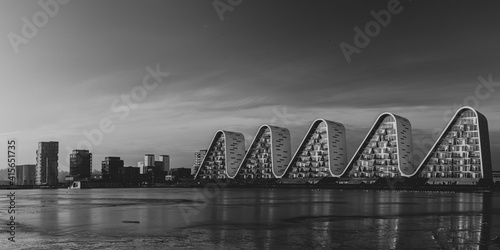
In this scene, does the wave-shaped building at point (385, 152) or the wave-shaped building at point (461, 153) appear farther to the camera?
the wave-shaped building at point (385, 152)

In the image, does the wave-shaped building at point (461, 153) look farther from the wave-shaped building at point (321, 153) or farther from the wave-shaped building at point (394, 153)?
the wave-shaped building at point (321, 153)

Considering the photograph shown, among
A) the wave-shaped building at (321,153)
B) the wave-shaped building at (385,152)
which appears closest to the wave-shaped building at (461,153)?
the wave-shaped building at (385,152)

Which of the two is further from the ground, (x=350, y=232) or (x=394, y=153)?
(x=394, y=153)

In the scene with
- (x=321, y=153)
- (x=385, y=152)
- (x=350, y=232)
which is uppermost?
(x=385, y=152)

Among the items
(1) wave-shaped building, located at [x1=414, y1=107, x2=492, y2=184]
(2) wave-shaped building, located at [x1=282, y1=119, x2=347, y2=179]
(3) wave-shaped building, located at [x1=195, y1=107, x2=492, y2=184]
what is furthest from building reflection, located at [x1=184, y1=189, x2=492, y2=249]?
(2) wave-shaped building, located at [x1=282, y1=119, x2=347, y2=179]

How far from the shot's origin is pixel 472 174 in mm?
139750

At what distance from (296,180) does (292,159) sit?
330 inches

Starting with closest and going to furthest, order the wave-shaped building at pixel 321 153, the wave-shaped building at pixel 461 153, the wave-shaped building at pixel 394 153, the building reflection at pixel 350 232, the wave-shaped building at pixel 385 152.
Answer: the building reflection at pixel 350 232, the wave-shaped building at pixel 461 153, the wave-shaped building at pixel 394 153, the wave-shaped building at pixel 385 152, the wave-shaped building at pixel 321 153

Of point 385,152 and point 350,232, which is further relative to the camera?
point 385,152

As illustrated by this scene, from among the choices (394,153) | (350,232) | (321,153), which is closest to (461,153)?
(394,153)

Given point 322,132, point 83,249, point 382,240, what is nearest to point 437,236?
point 382,240

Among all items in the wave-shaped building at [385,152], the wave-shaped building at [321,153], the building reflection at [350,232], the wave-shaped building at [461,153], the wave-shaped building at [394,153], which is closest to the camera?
the building reflection at [350,232]

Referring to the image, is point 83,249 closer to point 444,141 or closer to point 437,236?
point 437,236

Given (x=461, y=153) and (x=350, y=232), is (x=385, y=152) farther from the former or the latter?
(x=350, y=232)
